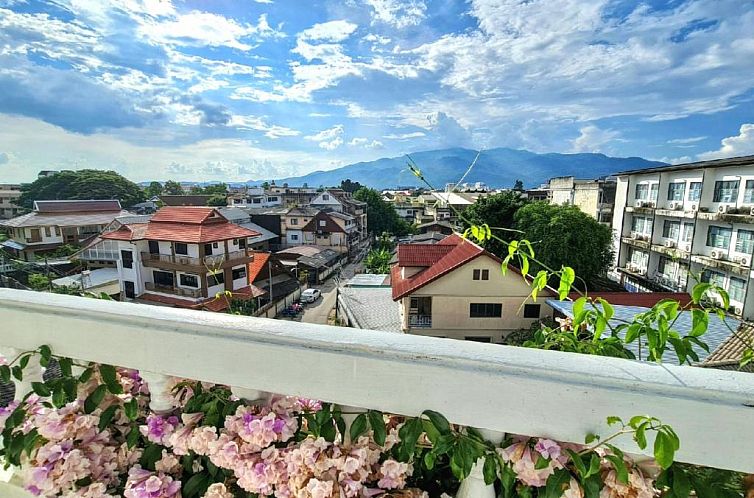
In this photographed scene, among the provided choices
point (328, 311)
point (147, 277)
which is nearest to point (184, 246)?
point (147, 277)

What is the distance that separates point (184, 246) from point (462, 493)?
1241cm

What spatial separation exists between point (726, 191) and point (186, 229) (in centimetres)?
1692

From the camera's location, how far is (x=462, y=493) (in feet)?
2.32

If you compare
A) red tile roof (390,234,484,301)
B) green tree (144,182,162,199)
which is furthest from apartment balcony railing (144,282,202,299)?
green tree (144,182,162,199)

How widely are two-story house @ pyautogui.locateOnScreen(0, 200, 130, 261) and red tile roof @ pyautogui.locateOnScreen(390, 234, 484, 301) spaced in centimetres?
1832

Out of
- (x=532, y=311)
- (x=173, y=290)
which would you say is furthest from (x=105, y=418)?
(x=173, y=290)

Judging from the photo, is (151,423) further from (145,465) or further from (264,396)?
(264,396)

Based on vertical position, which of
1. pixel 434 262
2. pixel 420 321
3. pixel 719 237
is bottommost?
pixel 420 321

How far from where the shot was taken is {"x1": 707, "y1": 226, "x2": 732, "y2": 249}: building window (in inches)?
463

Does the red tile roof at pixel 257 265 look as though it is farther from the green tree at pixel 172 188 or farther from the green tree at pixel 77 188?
the green tree at pixel 172 188

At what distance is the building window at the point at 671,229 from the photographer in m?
13.8

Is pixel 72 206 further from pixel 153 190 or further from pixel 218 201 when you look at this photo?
pixel 153 190

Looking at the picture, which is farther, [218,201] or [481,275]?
[218,201]

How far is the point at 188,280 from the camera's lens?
11836mm
